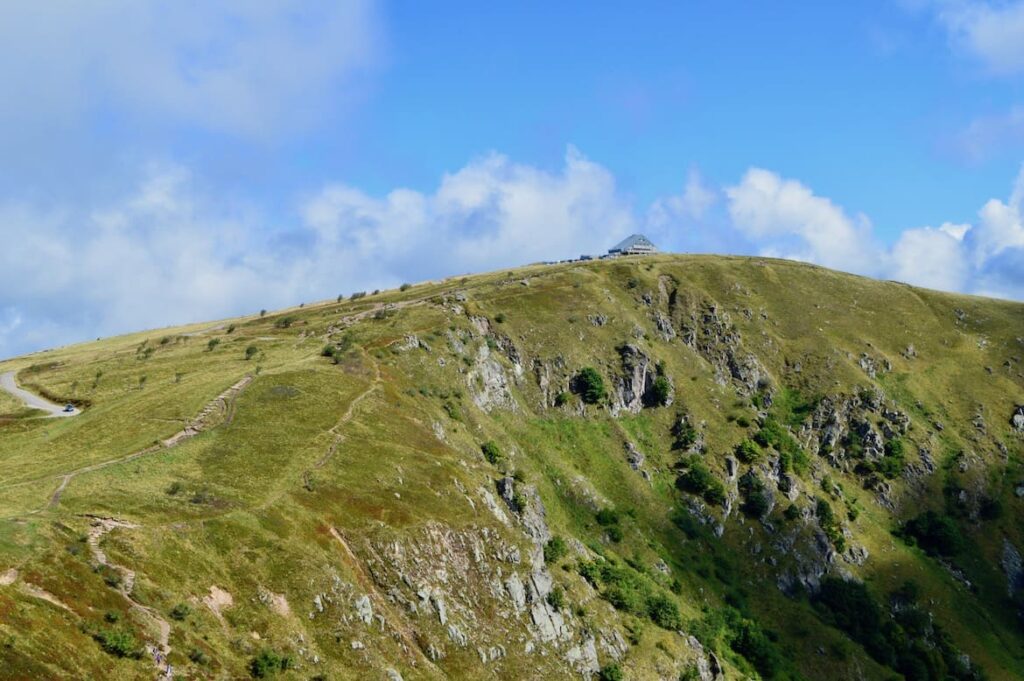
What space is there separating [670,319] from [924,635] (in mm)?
86388

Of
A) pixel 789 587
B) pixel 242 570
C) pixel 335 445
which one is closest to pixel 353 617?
pixel 242 570

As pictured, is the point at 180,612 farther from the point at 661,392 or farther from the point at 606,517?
the point at 661,392

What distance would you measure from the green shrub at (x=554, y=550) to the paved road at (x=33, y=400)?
77443mm

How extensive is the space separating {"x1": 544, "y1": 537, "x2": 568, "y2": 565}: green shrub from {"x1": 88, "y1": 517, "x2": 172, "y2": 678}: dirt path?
5604cm

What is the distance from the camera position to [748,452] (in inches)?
6019

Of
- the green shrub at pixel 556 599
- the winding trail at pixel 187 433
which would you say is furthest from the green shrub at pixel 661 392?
the winding trail at pixel 187 433

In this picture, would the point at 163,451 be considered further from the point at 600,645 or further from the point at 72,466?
the point at 600,645

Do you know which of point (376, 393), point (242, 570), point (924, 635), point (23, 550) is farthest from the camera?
Answer: point (924, 635)

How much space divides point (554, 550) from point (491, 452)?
809 inches

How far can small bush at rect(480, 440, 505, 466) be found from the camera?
4734 inches

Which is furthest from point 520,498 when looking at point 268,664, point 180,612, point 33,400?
point 33,400

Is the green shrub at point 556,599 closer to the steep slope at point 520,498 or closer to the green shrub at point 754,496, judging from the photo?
the steep slope at point 520,498

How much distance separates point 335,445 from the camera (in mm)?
98562

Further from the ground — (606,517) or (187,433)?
(187,433)
